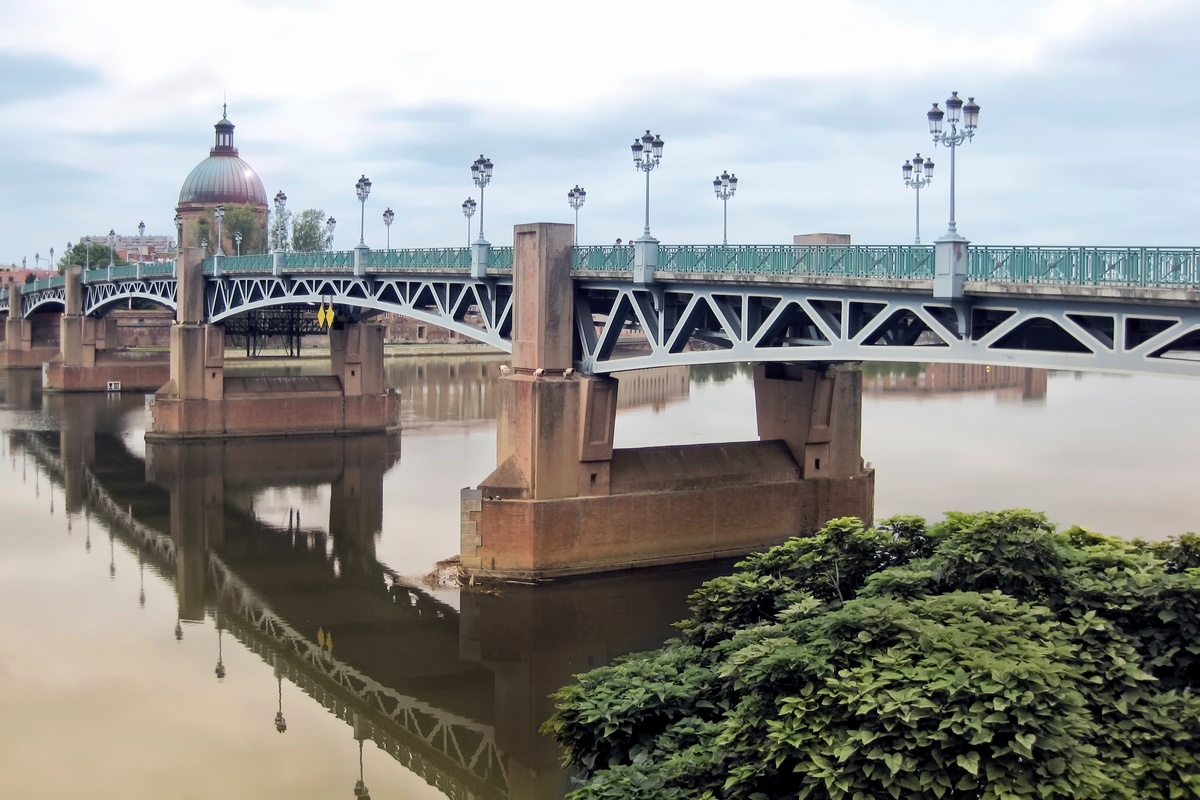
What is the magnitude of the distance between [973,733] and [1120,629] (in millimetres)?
2547

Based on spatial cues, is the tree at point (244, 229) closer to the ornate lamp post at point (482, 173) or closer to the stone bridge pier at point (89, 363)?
the stone bridge pier at point (89, 363)

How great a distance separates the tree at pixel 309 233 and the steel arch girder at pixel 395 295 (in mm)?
61370

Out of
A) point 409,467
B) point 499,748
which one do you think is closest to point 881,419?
point 409,467

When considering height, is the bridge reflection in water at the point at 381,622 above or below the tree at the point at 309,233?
below

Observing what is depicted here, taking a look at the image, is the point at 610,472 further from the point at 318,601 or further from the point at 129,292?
the point at 129,292

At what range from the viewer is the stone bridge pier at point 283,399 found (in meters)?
50.6

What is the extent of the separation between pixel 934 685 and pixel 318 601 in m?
18.3

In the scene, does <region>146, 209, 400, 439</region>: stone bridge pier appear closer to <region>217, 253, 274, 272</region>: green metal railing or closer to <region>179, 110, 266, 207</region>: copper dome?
<region>217, 253, 274, 272</region>: green metal railing

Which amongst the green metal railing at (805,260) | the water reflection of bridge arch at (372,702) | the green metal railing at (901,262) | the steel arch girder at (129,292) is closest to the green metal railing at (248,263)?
the steel arch girder at (129,292)

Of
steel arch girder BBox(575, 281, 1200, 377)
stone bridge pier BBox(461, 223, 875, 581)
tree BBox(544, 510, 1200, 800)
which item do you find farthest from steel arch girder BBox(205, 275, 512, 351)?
tree BBox(544, 510, 1200, 800)

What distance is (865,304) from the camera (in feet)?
82.9

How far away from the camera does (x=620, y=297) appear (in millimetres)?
28641

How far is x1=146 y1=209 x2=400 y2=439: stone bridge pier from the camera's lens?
50594 millimetres

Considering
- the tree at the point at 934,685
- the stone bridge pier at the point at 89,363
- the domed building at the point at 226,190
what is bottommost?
the tree at the point at 934,685
